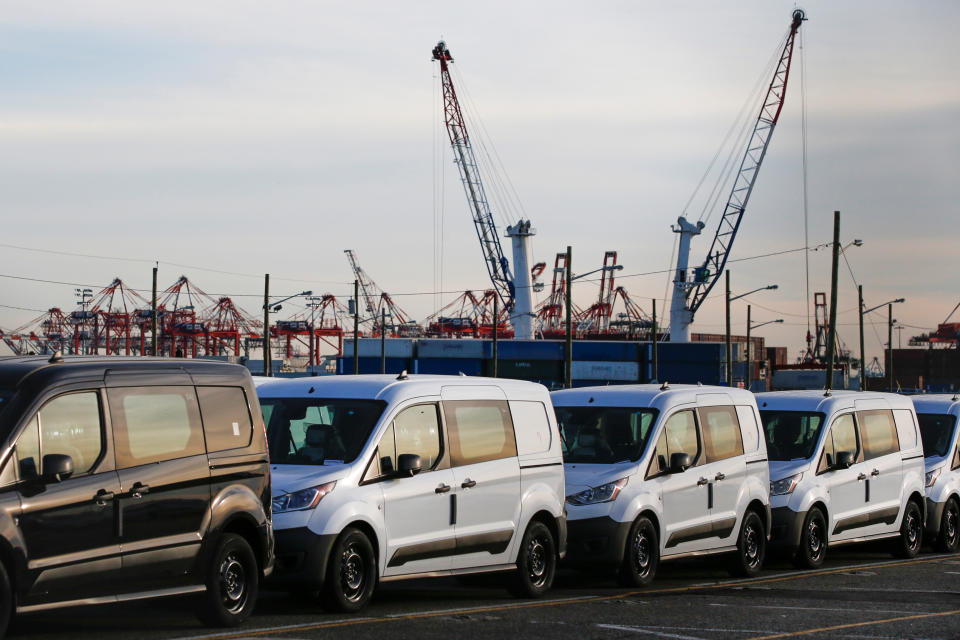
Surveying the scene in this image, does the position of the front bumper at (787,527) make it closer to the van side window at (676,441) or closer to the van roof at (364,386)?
the van side window at (676,441)

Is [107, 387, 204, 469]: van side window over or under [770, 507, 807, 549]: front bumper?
over

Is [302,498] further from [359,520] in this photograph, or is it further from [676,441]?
[676,441]

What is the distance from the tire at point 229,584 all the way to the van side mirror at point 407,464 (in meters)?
1.49

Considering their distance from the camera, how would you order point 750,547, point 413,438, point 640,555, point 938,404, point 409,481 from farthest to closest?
point 938,404 < point 750,547 < point 640,555 < point 413,438 < point 409,481

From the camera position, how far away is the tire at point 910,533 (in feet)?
61.6

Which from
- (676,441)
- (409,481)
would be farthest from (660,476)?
(409,481)

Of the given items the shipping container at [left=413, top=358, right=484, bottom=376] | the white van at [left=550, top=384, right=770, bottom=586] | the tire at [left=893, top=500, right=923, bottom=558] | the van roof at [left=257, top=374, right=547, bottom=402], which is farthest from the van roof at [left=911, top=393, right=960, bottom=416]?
the shipping container at [left=413, top=358, right=484, bottom=376]

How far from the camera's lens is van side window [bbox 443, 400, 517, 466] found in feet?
40.4

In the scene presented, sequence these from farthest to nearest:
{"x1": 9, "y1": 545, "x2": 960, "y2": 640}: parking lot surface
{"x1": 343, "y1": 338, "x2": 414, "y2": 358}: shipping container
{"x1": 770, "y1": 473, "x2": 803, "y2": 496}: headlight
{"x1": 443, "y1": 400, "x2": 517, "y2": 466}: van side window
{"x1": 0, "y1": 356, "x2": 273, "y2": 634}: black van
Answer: {"x1": 343, "y1": 338, "x2": 414, "y2": 358}: shipping container
{"x1": 770, "y1": 473, "x2": 803, "y2": 496}: headlight
{"x1": 443, "y1": 400, "x2": 517, "y2": 466}: van side window
{"x1": 9, "y1": 545, "x2": 960, "y2": 640}: parking lot surface
{"x1": 0, "y1": 356, "x2": 273, "y2": 634}: black van

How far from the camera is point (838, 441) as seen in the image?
57.4 ft

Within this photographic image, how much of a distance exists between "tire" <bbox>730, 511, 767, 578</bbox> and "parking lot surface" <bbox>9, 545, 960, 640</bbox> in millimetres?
248

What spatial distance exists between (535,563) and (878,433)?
726cm

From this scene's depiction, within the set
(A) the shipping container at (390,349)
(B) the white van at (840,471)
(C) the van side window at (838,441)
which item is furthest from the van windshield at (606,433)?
(A) the shipping container at (390,349)

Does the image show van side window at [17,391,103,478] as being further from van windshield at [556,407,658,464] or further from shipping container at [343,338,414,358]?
shipping container at [343,338,414,358]
